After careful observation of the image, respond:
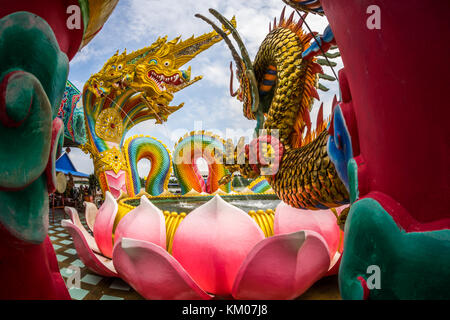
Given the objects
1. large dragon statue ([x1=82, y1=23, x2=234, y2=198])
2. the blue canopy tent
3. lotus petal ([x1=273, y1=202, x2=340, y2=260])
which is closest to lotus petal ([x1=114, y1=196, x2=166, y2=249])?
lotus petal ([x1=273, y1=202, x2=340, y2=260])

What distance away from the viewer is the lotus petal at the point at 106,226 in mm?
2061

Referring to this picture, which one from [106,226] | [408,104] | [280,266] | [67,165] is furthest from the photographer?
[67,165]

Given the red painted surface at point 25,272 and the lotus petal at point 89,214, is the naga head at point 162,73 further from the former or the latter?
the red painted surface at point 25,272

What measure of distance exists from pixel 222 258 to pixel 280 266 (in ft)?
1.10

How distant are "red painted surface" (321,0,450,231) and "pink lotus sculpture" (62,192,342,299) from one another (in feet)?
2.86

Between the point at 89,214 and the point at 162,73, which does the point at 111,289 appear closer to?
the point at 89,214

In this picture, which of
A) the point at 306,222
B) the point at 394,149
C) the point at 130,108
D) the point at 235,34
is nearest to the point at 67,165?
the point at 130,108

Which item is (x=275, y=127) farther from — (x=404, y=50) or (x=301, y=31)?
(x=404, y=50)

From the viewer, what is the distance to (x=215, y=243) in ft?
4.61

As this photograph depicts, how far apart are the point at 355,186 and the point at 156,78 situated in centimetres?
460

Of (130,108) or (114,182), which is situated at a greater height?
(130,108)

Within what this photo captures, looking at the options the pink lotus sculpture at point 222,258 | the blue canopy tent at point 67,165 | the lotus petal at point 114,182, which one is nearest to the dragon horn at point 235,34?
the pink lotus sculpture at point 222,258

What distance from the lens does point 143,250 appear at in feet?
4.46

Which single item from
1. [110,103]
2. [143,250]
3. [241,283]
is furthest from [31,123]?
[110,103]
